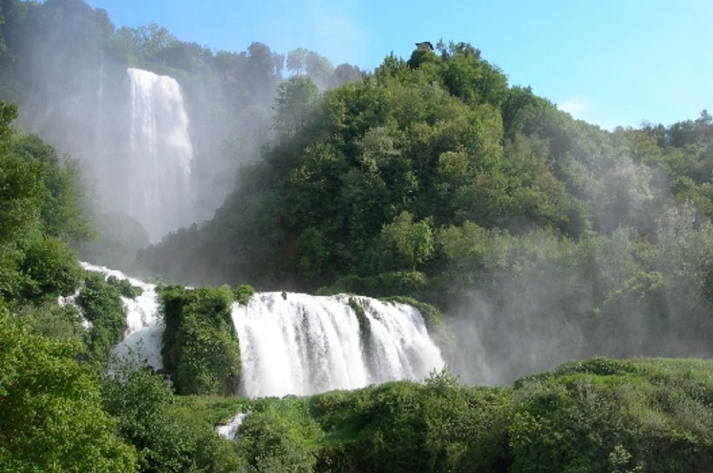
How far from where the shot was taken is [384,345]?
34.1 m

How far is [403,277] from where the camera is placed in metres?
41.4

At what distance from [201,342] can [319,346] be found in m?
5.33

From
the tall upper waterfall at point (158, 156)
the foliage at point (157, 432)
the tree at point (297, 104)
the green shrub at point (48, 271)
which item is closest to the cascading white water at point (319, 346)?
the green shrub at point (48, 271)

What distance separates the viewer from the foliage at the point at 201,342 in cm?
2895

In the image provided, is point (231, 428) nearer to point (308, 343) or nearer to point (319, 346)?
point (308, 343)

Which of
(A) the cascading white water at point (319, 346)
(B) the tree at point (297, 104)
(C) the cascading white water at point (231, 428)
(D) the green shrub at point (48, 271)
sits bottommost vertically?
(C) the cascading white water at point (231, 428)

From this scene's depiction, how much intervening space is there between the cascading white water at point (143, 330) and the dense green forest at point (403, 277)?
1.75 ft

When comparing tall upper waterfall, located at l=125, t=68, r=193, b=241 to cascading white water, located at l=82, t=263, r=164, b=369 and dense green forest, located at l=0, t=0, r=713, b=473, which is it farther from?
cascading white water, located at l=82, t=263, r=164, b=369

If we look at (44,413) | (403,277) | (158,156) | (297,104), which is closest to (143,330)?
(403,277)

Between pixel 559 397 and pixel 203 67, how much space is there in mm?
89599

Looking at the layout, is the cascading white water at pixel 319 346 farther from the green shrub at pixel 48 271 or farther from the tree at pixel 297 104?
the tree at pixel 297 104

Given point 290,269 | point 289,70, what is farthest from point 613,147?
point 289,70

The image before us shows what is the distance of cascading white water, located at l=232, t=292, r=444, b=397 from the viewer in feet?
101

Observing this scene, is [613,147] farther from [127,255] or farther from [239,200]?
[127,255]
